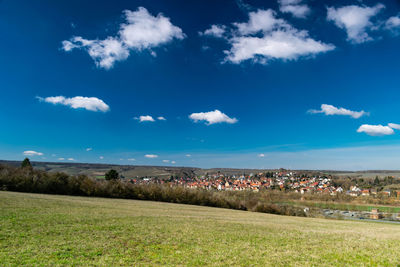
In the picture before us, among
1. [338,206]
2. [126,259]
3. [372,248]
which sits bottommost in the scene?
[338,206]

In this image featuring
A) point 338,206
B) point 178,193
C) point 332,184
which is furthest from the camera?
point 332,184

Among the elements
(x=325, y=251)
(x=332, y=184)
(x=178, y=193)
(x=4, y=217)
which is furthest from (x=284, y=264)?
(x=332, y=184)

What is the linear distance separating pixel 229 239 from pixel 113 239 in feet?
15.3

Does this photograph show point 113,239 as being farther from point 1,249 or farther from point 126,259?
point 1,249

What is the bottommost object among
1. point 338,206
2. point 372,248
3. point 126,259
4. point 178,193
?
point 338,206

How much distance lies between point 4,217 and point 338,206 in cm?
10053

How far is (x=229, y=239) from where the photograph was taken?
10.5 metres

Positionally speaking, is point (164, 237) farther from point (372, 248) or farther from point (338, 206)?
point (338, 206)

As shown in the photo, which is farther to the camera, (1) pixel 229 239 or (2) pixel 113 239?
(1) pixel 229 239

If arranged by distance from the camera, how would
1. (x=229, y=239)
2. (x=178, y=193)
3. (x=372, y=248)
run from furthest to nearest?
(x=178, y=193) → (x=229, y=239) → (x=372, y=248)

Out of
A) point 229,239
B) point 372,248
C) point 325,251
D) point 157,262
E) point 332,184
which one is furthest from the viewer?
point 332,184

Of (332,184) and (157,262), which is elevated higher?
(157,262)

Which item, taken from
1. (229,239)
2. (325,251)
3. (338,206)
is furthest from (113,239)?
(338,206)

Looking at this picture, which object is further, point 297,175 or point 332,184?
point 297,175
